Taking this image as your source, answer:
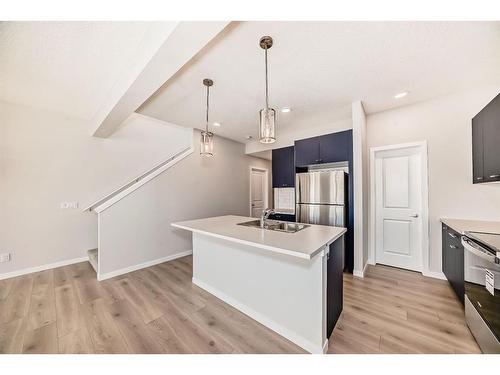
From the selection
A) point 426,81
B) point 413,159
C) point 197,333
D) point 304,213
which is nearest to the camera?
point 197,333

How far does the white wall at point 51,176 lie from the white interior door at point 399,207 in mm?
4565

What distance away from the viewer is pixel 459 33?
1.55 meters

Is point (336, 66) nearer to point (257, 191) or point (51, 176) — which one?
point (257, 191)

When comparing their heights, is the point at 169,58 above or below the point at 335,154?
above

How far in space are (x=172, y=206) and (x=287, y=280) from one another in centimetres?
276

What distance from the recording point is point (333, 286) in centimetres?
168

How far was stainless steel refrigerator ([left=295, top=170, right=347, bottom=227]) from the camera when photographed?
2.93 meters

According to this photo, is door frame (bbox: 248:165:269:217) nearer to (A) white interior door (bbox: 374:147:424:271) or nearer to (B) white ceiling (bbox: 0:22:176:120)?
(A) white interior door (bbox: 374:147:424:271)

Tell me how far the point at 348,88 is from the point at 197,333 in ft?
10.4

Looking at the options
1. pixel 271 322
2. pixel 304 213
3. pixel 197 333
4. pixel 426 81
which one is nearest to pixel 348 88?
pixel 426 81

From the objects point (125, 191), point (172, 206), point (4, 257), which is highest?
point (125, 191)

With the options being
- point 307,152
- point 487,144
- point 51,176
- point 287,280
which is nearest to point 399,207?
point 487,144

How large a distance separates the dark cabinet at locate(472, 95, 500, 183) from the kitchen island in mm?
1707
